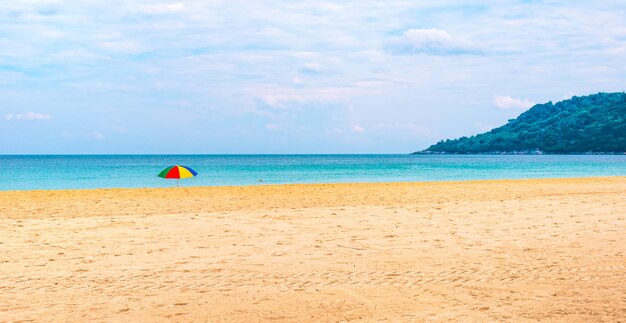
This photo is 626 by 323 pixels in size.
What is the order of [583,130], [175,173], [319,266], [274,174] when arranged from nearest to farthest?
1. [319,266]
2. [175,173]
3. [274,174]
4. [583,130]

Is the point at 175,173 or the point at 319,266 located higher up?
the point at 175,173

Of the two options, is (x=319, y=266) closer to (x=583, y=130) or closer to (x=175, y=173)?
(x=175, y=173)

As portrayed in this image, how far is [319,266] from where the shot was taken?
358 inches

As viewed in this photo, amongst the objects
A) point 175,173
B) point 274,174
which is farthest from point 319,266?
point 274,174

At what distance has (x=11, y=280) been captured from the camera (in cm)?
805

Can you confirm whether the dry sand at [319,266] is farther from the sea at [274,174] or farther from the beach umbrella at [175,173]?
the sea at [274,174]

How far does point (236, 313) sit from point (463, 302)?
8.19 ft

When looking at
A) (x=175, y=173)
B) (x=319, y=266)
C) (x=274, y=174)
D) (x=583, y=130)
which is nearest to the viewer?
(x=319, y=266)

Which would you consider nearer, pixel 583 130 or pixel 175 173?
pixel 175 173

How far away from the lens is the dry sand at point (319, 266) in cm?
674

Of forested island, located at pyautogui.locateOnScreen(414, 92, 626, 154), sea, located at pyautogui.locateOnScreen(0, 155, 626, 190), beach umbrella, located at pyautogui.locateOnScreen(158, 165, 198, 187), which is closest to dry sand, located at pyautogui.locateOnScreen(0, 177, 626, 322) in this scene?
beach umbrella, located at pyautogui.locateOnScreen(158, 165, 198, 187)

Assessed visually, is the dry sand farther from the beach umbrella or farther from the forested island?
the forested island

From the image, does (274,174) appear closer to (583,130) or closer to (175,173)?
(175,173)

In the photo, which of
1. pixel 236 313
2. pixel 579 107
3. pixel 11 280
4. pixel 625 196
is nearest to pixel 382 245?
pixel 236 313
